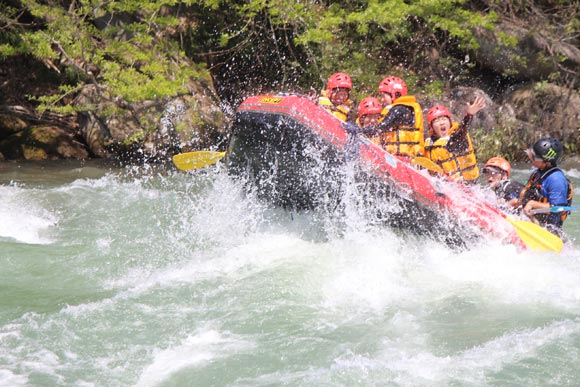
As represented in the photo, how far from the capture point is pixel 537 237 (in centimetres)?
577

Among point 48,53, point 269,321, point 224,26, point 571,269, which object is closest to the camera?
point 269,321

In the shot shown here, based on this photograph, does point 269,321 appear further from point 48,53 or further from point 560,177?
point 48,53

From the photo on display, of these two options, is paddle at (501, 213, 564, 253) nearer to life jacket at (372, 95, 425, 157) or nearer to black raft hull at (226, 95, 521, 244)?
black raft hull at (226, 95, 521, 244)

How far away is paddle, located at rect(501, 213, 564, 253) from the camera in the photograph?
5.73 metres

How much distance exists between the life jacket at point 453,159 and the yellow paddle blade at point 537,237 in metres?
0.86

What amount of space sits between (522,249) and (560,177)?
2.34ft

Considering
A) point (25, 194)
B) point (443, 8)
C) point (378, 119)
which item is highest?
point (443, 8)

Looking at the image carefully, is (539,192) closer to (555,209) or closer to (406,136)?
(555,209)

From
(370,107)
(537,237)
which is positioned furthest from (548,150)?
(370,107)

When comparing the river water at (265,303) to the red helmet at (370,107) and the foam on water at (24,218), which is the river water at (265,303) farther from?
the red helmet at (370,107)

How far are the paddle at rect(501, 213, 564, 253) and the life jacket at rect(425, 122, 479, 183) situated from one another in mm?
855

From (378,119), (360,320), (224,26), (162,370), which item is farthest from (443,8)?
(162,370)

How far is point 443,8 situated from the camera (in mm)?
10992

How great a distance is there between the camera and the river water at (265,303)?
404cm
